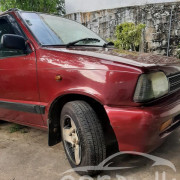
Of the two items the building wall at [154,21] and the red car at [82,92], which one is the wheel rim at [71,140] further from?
the building wall at [154,21]

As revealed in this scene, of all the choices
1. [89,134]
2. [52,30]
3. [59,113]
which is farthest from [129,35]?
[89,134]

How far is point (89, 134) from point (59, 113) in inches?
22.7

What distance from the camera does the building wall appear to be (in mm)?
6371

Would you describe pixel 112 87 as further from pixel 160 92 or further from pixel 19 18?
pixel 19 18

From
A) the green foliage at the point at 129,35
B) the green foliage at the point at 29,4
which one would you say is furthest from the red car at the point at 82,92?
the green foliage at the point at 29,4

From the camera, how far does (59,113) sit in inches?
83.6

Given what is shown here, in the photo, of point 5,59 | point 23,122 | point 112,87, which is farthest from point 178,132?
point 5,59

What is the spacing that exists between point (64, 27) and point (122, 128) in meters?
1.70

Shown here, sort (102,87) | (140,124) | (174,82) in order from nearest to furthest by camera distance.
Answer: (140,124) → (102,87) → (174,82)

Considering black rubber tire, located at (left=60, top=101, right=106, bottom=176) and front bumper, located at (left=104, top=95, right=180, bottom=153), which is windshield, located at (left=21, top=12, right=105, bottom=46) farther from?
front bumper, located at (left=104, top=95, right=180, bottom=153)

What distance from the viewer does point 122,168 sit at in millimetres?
1948

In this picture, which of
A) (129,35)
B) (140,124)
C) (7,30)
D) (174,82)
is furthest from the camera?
(129,35)

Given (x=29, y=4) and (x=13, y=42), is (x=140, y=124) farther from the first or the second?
(x=29, y=4)

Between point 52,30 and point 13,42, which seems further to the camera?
point 52,30
